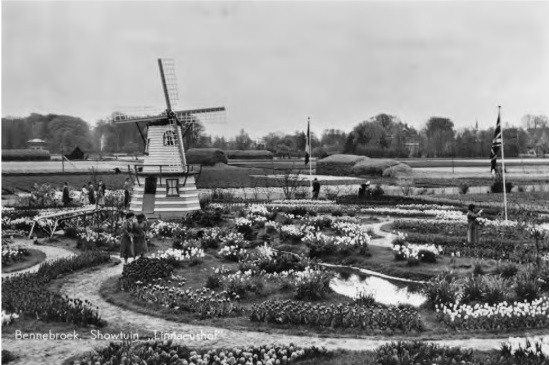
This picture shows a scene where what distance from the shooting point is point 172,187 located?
33.2 m

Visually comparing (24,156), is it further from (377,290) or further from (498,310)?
(498,310)

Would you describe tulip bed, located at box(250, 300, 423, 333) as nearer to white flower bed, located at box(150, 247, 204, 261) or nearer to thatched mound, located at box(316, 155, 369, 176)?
white flower bed, located at box(150, 247, 204, 261)

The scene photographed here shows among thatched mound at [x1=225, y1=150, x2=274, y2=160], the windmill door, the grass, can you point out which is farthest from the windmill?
thatched mound at [x1=225, y1=150, x2=274, y2=160]

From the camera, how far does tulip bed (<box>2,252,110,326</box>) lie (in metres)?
12.1

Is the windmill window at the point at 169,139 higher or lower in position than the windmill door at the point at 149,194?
higher

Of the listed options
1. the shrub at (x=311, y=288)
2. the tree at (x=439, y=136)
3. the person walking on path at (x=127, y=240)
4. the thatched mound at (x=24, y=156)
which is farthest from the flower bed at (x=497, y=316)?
the tree at (x=439, y=136)

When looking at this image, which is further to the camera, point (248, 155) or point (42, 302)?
point (248, 155)

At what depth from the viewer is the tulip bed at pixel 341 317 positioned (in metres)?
12.1

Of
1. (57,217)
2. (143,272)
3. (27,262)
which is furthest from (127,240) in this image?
(57,217)

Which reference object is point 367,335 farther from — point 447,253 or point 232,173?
point 232,173

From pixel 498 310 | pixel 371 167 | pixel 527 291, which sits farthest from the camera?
pixel 371 167

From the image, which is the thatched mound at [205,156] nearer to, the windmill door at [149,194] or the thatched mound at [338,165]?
the thatched mound at [338,165]

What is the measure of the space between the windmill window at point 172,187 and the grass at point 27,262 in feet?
39.8

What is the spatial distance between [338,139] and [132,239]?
5534 inches
